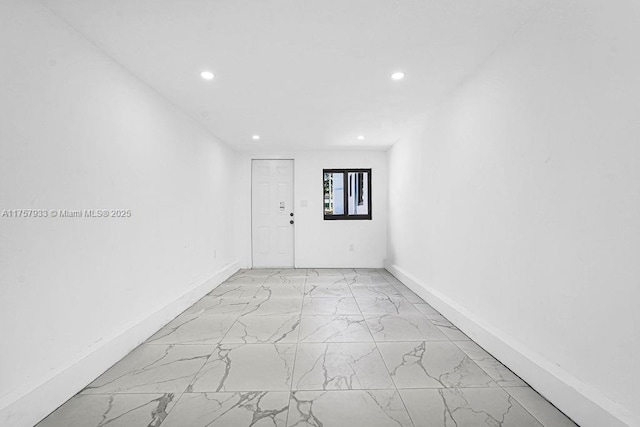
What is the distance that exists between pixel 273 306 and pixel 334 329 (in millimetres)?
969

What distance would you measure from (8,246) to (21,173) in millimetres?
387

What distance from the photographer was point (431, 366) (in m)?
2.14

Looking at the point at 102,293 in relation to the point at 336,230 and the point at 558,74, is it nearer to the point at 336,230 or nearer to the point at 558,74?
the point at 558,74

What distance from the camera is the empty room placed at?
149cm

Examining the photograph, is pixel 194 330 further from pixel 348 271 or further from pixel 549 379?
pixel 348 271

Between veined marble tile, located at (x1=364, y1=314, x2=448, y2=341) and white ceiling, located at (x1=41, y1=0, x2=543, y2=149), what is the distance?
2296 mm

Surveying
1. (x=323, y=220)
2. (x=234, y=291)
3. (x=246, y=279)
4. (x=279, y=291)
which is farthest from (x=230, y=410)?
(x=323, y=220)

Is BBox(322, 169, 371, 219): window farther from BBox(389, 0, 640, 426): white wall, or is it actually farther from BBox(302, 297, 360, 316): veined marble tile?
BBox(389, 0, 640, 426): white wall

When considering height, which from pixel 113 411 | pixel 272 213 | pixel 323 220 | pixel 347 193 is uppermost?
pixel 347 193

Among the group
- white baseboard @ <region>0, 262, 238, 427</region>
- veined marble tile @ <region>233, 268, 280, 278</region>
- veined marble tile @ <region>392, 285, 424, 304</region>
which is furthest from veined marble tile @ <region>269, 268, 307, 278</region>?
white baseboard @ <region>0, 262, 238, 427</region>

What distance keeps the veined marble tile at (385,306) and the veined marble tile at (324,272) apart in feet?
5.08

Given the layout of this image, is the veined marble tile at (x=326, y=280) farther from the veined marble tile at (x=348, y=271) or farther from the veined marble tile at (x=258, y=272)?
the veined marble tile at (x=258, y=272)

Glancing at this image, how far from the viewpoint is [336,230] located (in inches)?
234

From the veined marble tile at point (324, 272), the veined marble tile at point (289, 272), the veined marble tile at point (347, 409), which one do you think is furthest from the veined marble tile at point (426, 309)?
the veined marble tile at point (289, 272)
